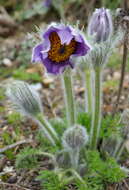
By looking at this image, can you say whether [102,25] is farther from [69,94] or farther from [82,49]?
[69,94]

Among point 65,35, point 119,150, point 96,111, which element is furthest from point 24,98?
point 119,150

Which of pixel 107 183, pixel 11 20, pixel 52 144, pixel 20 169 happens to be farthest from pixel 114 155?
pixel 11 20

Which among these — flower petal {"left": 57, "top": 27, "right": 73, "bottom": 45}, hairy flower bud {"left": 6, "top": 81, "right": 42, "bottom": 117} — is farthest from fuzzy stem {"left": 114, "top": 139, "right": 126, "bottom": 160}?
flower petal {"left": 57, "top": 27, "right": 73, "bottom": 45}

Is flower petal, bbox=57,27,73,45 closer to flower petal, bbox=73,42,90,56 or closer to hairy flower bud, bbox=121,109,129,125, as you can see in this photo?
flower petal, bbox=73,42,90,56

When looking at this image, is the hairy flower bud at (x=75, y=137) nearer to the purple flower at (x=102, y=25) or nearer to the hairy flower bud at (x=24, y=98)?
the hairy flower bud at (x=24, y=98)

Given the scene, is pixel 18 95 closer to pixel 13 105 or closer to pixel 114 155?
pixel 13 105

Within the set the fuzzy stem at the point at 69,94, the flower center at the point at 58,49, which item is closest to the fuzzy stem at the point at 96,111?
the fuzzy stem at the point at 69,94

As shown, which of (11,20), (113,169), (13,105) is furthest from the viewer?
(11,20)
